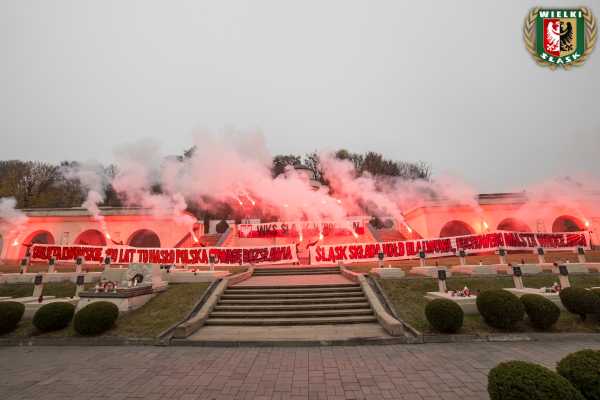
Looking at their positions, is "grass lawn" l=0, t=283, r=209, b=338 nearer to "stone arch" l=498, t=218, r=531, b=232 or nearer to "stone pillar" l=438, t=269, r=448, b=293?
"stone pillar" l=438, t=269, r=448, b=293

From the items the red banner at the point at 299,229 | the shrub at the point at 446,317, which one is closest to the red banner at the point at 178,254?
the red banner at the point at 299,229

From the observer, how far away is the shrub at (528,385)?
3.28m

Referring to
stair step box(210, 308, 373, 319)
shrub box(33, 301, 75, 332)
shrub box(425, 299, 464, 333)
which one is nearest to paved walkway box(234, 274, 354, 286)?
stair step box(210, 308, 373, 319)

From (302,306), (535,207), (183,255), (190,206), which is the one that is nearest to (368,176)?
(535,207)

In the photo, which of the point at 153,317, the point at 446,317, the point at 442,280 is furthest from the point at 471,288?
the point at 153,317

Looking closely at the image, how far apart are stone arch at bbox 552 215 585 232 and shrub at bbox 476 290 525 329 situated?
101 feet

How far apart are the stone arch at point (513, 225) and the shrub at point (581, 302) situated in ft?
87.6

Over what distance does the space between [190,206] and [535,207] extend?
4288cm

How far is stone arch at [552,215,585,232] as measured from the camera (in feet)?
99.1

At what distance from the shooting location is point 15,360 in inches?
316

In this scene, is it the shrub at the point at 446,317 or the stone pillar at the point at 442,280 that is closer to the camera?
the shrub at the point at 446,317

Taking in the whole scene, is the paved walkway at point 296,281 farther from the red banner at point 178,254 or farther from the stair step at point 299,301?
the red banner at point 178,254

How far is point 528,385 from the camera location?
11.1 feet

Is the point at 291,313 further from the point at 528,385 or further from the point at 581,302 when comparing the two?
the point at 581,302
